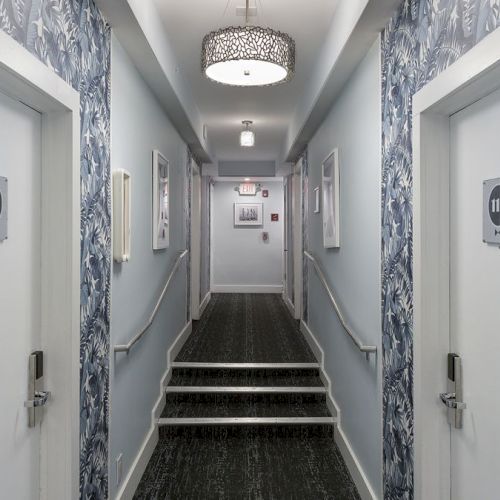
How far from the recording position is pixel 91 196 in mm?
2074

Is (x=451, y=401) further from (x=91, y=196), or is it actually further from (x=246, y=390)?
(x=246, y=390)

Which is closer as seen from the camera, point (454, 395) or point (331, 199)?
point (454, 395)

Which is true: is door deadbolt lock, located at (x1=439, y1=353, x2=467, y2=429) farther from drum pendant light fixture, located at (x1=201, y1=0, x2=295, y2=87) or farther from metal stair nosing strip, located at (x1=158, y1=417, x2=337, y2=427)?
metal stair nosing strip, located at (x1=158, y1=417, x2=337, y2=427)

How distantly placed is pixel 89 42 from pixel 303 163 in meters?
4.04

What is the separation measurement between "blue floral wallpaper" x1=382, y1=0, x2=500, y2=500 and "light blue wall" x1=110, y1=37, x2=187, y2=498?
1.38 m

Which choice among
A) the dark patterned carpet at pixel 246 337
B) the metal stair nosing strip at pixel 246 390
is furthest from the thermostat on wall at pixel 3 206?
the dark patterned carpet at pixel 246 337

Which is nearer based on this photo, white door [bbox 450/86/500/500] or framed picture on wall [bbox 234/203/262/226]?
white door [bbox 450/86/500/500]

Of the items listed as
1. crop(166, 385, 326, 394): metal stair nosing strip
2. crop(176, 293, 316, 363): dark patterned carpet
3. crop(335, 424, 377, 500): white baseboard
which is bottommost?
crop(335, 424, 377, 500): white baseboard

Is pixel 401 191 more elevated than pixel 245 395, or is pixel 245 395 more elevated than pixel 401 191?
pixel 401 191

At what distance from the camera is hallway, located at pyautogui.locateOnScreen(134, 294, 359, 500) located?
2.90 m

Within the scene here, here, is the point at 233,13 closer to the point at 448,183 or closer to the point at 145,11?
the point at 145,11

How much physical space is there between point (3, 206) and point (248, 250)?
342 inches

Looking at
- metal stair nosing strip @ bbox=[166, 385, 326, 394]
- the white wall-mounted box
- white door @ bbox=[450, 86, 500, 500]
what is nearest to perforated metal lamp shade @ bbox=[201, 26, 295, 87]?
the white wall-mounted box

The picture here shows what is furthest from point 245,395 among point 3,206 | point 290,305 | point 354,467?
point 290,305
